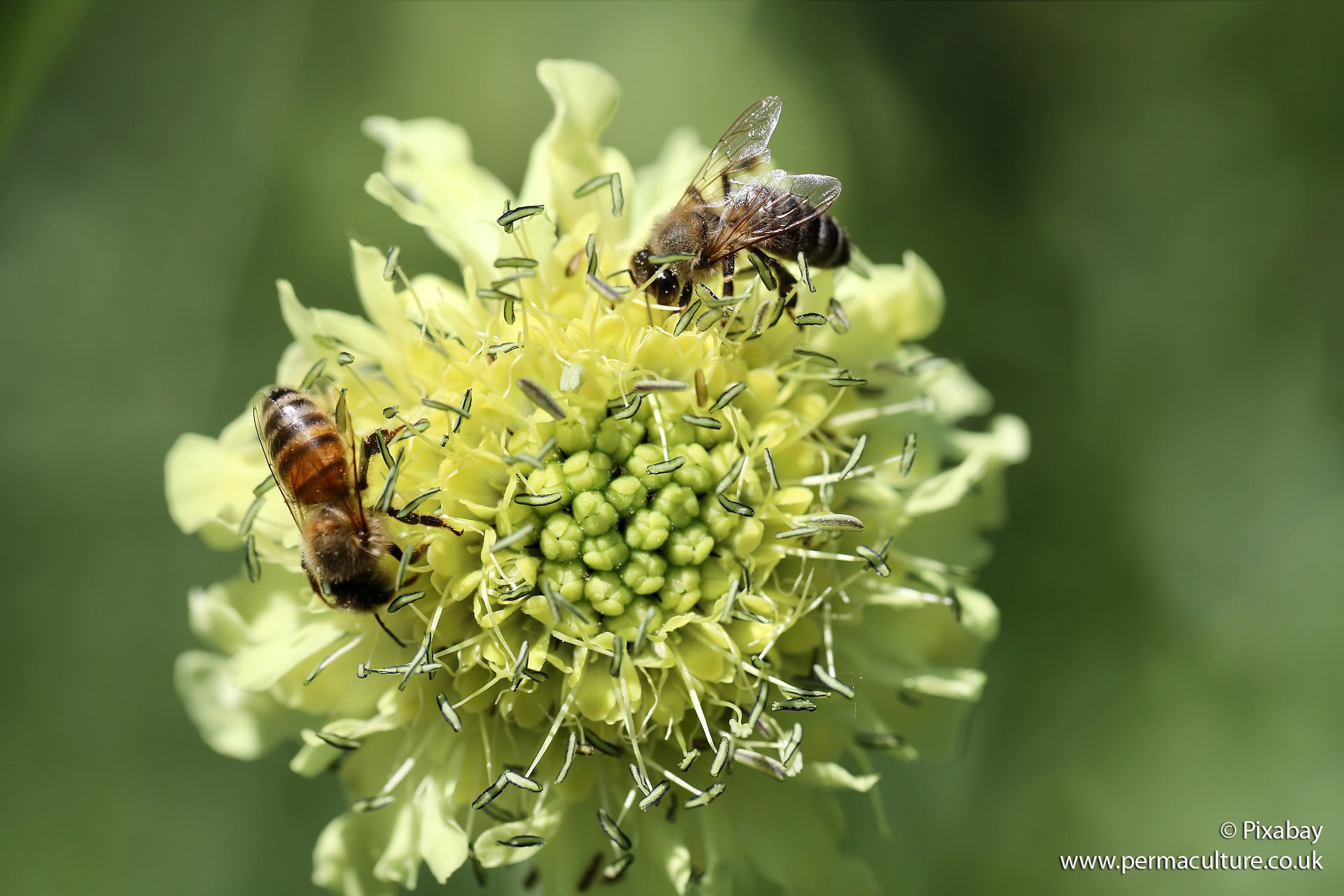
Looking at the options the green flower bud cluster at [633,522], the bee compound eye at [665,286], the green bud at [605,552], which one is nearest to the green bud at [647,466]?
the green flower bud cluster at [633,522]

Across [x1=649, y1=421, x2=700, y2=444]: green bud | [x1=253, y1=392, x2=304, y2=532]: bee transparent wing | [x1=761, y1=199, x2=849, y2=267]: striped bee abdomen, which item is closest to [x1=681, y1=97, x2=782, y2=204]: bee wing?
[x1=761, y1=199, x2=849, y2=267]: striped bee abdomen

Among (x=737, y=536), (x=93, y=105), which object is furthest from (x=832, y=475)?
(x=93, y=105)

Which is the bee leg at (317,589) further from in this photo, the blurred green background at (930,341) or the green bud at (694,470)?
the blurred green background at (930,341)

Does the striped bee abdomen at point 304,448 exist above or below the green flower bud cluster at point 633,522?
above

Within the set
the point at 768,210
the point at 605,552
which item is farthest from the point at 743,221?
the point at 605,552

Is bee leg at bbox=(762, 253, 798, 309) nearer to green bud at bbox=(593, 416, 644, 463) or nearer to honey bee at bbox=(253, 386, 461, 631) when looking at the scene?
green bud at bbox=(593, 416, 644, 463)

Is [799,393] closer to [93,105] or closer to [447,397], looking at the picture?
[447,397]

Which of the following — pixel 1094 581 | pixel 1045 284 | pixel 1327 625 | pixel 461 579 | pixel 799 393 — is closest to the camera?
pixel 461 579
